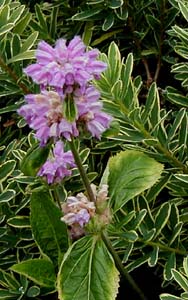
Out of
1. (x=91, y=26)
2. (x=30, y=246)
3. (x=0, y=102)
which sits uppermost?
(x=91, y=26)

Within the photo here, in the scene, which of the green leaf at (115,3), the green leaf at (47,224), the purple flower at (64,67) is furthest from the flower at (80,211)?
the green leaf at (115,3)

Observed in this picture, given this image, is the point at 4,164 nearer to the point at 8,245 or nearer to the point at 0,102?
the point at 8,245

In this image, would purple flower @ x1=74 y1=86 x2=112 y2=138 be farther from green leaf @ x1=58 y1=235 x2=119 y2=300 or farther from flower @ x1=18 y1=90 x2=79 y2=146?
green leaf @ x1=58 y1=235 x2=119 y2=300

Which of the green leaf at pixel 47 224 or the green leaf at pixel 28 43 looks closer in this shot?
the green leaf at pixel 47 224

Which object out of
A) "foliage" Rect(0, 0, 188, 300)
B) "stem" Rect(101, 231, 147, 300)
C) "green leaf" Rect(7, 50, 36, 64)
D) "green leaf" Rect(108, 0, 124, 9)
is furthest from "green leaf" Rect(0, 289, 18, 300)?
"green leaf" Rect(108, 0, 124, 9)

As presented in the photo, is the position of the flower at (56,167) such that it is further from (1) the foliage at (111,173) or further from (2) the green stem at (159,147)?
(2) the green stem at (159,147)

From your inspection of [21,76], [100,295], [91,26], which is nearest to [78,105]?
[100,295]
